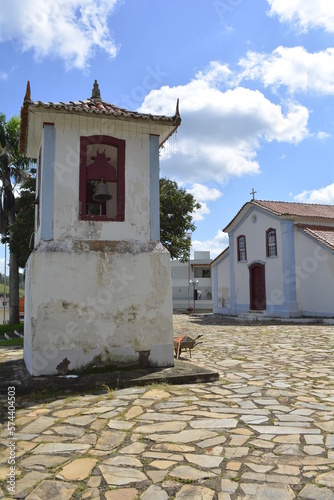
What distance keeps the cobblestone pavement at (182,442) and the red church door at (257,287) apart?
1644 cm

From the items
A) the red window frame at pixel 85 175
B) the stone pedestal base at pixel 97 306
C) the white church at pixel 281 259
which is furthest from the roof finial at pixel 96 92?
the white church at pixel 281 259

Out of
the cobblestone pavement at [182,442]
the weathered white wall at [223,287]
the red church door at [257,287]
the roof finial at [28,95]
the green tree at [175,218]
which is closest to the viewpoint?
the cobblestone pavement at [182,442]

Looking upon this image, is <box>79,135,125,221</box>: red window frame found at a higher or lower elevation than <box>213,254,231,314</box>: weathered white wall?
higher

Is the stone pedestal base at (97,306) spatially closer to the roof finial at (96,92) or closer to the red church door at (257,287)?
the roof finial at (96,92)

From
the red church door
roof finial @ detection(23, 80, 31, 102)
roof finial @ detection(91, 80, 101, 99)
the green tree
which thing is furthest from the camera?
the red church door

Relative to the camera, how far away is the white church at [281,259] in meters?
20.0

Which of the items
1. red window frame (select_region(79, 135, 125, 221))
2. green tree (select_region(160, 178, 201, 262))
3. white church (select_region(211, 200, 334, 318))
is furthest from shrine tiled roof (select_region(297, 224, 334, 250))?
red window frame (select_region(79, 135, 125, 221))

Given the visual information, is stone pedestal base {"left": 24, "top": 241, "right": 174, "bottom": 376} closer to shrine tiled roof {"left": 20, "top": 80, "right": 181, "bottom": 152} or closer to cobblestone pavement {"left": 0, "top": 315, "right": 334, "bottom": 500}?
cobblestone pavement {"left": 0, "top": 315, "right": 334, "bottom": 500}

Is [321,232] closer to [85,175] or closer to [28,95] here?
[85,175]

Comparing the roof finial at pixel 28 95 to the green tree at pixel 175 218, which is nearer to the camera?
the roof finial at pixel 28 95

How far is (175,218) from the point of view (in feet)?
64.6

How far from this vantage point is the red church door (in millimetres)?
22984

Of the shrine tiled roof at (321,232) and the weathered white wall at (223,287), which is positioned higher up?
the shrine tiled roof at (321,232)

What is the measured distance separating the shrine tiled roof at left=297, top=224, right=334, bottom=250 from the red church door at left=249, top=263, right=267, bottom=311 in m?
3.28
